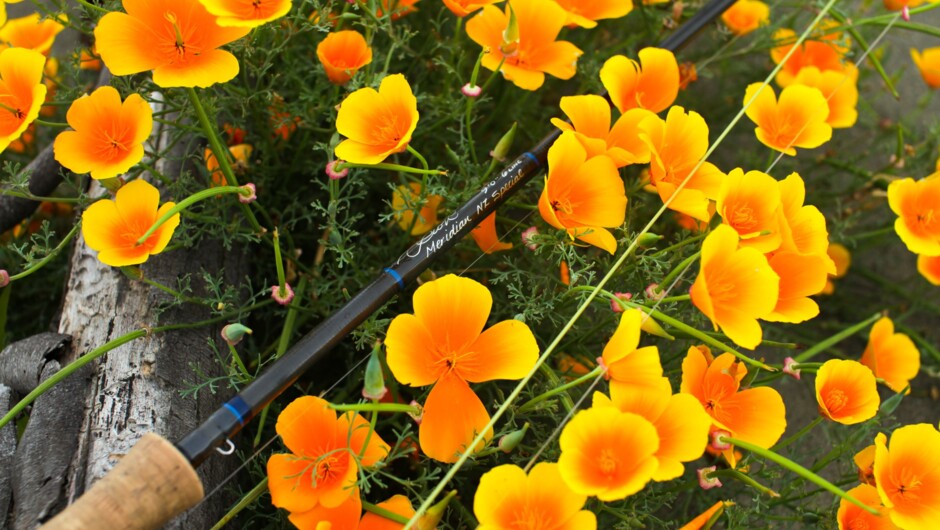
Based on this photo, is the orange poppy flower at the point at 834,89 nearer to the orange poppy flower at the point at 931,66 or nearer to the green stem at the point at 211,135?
the orange poppy flower at the point at 931,66

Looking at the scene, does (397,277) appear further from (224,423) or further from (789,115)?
(789,115)

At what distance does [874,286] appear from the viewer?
1819 millimetres

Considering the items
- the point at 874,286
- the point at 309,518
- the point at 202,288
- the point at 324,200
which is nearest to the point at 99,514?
the point at 309,518

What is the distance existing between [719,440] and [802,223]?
346 millimetres

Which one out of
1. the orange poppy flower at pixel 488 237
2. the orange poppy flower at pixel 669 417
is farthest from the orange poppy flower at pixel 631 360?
the orange poppy flower at pixel 488 237

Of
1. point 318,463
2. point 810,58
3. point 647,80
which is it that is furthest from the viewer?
point 810,58

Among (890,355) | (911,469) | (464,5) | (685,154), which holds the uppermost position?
(464,5)

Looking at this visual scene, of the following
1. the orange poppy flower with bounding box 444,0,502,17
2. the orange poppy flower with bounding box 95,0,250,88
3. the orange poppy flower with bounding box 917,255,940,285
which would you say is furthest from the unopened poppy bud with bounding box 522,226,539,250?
the orange poppy flower with bounding box 917,255,940,285

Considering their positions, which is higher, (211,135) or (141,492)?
(211,135)

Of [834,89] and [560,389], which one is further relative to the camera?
[834,89]

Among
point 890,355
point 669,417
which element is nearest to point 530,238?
point 669,417

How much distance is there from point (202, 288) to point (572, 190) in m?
0.59

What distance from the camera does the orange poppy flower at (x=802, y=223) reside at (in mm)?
1081

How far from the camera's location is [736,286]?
0.98m
